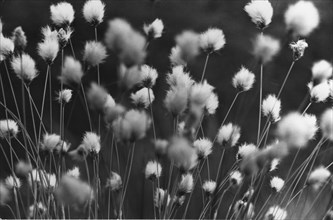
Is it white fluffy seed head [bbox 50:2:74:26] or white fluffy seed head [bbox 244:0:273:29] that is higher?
white fluffy seed head [bbox 50:2:74:26]

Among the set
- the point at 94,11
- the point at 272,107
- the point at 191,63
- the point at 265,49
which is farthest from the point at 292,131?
the point at 191,63

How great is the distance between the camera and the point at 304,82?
968 mm

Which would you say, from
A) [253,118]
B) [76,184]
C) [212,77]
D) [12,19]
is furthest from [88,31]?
[76,184]

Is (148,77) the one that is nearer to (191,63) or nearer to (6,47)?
(6,47)

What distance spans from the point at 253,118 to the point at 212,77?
116mm

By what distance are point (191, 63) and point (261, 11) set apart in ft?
1.28

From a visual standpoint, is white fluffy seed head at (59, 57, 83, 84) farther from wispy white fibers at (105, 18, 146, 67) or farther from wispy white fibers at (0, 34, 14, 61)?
wispy white fibers at (0, 34, 14, 61)

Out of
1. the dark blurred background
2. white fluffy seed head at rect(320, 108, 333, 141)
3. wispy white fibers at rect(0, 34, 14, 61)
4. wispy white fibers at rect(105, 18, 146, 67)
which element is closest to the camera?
wispy white fibers at rect(105, 18, 146, 67)

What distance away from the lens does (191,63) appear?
3.07 feet

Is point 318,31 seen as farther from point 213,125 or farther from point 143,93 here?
point 143,93

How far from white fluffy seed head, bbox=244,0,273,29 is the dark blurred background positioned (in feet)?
1.21

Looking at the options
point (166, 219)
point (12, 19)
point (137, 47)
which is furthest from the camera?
point (12, 19)

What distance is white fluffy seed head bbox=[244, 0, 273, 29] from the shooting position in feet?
1.81

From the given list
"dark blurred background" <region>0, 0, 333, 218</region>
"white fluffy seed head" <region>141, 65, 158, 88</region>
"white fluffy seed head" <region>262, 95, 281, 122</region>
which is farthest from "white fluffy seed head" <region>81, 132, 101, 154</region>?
"dark blurred background" <region>0, 0, 333, 218</region>
